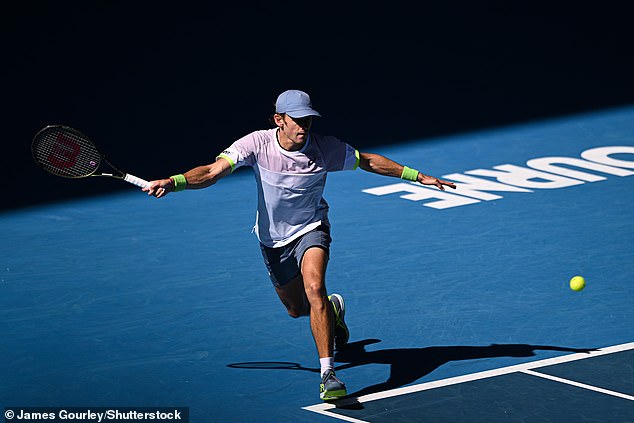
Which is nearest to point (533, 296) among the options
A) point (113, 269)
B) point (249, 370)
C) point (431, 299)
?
point (431, 299)

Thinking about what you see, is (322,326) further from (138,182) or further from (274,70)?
(274,70)

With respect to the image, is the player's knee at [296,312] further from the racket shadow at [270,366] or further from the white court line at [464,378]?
the white court line at [464,378]

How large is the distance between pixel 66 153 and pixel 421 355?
311 cm

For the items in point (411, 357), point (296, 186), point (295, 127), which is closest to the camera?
point (295, 127)

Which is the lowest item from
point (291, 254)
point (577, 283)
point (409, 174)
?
point (577, 283)

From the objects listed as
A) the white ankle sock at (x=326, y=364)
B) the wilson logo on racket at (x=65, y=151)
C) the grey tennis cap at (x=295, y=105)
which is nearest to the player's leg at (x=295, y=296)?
the white ankle sock at (x=326, y=364)

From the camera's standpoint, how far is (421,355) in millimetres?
10109

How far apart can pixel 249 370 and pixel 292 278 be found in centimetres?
76

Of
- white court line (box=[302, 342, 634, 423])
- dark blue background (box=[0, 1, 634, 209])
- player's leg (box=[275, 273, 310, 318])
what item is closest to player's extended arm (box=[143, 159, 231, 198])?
player's leg (box=[275, 273, 310, 318])

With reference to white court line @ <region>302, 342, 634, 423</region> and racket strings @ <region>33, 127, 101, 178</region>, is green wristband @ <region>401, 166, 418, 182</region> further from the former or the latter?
racket strings @ <region>33, 127, 101, 178</region>

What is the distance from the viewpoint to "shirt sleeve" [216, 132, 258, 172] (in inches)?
375

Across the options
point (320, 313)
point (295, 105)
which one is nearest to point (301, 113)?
point (295, 105)

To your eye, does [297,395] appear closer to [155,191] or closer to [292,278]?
[292,278]

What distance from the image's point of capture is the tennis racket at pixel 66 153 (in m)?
9.82
